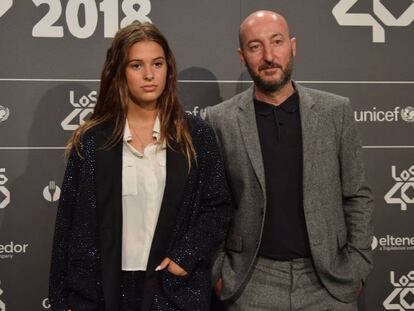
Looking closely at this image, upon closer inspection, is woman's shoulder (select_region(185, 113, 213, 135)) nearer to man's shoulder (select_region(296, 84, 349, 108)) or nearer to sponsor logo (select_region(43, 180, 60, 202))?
man's shoulder (select_region(296, 84, 349, 108))

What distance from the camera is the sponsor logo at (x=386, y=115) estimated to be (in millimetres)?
2975

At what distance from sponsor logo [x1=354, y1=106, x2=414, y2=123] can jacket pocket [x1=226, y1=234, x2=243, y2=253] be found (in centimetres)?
107

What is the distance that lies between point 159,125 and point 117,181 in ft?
0.90

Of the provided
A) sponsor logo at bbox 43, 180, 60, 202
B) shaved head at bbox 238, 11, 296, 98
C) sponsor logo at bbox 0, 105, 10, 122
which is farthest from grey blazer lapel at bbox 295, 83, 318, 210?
sponsor logo at bbox 0, 105, 10, 122

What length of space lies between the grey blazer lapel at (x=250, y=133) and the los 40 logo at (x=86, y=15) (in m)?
0.82

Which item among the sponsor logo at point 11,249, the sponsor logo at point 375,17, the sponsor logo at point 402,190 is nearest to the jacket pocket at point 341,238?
the sponsor logo at point 402,190

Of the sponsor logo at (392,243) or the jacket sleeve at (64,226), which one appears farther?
the sponsor logo at (392,243)

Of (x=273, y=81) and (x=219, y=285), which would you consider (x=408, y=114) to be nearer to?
(x=273, y=81)

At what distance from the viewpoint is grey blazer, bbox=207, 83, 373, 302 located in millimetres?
2213

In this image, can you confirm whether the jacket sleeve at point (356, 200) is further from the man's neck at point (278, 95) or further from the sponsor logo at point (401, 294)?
the sponsor logo at point (401, 294)

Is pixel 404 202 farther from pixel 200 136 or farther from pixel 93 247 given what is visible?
pixel 93 247

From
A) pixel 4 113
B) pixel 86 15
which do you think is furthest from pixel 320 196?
pixel 4 113

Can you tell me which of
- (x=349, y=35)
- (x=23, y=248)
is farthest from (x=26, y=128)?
(x=349, y=35)

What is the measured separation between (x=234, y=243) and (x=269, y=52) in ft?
2.58
